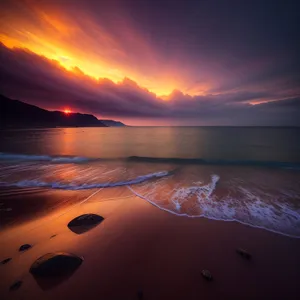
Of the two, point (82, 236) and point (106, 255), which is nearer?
point (106, 255)

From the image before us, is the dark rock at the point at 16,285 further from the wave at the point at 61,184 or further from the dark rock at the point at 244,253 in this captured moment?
the wave at the point at 61,184

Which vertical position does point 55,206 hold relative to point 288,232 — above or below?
below

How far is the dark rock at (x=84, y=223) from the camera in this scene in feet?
14.8

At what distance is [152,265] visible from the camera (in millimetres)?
3301

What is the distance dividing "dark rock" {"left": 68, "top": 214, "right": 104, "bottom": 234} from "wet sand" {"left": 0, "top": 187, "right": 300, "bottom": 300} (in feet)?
0.59

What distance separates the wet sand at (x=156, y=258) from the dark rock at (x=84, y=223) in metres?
0.18

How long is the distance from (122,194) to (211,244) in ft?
15.0

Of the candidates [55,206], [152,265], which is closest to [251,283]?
[152,265]

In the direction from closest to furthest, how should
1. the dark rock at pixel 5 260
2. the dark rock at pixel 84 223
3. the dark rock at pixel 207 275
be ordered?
the dark rock at pixel 207 275
the dark rock at pixel 5 260
the dark rock at pixel 84 223

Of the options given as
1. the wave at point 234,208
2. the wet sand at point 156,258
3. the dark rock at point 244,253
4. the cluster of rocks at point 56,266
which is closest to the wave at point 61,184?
the wave at point 234,208

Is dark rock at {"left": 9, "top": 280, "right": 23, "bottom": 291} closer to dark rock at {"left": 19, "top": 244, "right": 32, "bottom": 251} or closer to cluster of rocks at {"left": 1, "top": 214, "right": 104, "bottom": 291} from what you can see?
cluster of rocks at {"left": 1, "top": 214, "right": 104, "bottom": 291}

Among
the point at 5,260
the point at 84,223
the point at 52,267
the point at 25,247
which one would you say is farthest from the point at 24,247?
the point at 84,223

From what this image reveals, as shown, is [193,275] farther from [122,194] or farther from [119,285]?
[122,194]

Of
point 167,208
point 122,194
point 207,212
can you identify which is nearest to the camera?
point 207,212
